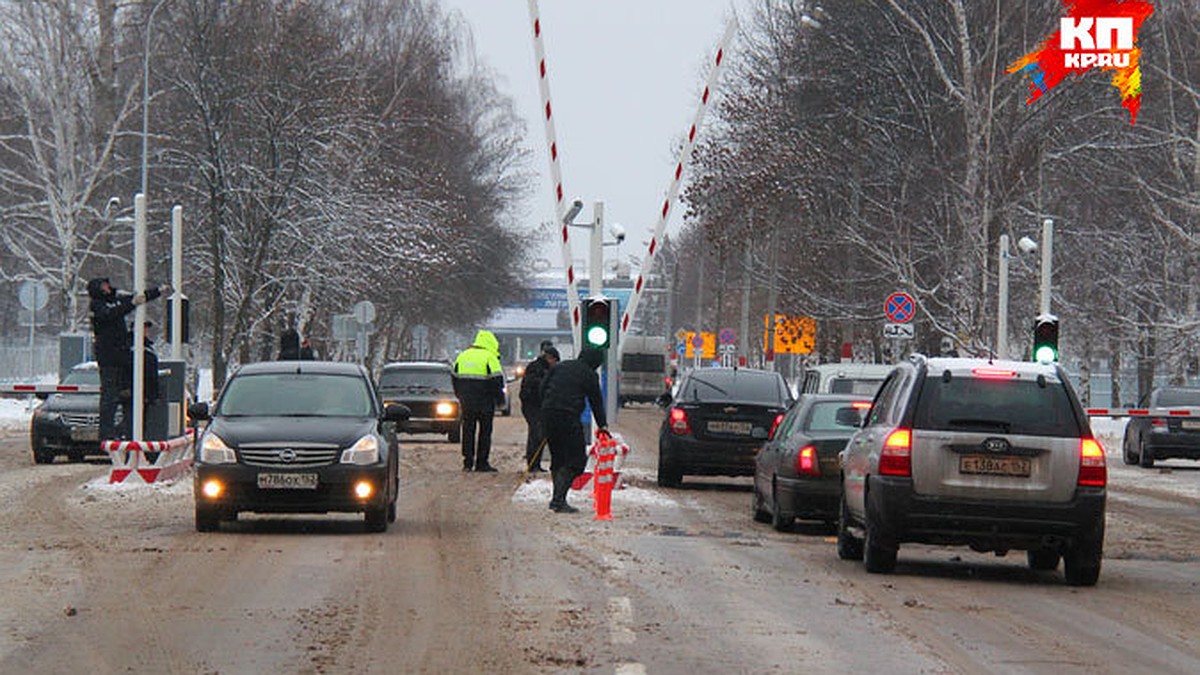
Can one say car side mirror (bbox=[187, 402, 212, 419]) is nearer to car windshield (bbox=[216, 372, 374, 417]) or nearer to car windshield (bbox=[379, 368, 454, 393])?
car windshield (bbox=[216, 372, 374, 417])

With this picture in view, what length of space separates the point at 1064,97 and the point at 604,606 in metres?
37.6

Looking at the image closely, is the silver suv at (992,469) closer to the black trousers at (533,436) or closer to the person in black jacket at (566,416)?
the person in black jacket at (566,416)

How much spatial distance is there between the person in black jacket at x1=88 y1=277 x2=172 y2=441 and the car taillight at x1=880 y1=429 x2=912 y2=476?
12.8 metres

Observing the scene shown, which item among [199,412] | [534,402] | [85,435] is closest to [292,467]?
[199,412]

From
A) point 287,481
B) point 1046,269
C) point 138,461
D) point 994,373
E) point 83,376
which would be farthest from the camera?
point 1046,269

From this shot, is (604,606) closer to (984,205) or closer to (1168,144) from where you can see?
(984,205)

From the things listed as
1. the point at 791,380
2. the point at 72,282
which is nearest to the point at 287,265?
the point at 72,282

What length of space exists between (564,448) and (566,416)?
33cm

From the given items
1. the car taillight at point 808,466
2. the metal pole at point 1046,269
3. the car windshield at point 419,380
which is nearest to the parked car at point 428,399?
the car windshield at point 419,380

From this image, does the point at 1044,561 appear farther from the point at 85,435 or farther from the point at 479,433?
the point at 85,435

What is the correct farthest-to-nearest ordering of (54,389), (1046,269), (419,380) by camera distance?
(419,380) → (1046,269) → (54,389)

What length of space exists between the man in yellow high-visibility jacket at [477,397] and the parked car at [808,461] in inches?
308

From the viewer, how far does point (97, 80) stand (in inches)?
2215

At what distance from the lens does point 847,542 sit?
55.8 feet
